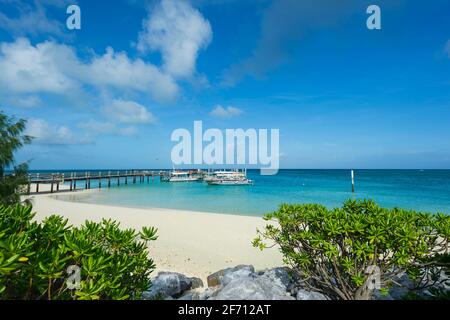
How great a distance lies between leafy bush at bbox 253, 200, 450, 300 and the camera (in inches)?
123

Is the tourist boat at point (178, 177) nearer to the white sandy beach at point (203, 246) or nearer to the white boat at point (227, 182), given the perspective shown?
the white boat at point (227, 182)

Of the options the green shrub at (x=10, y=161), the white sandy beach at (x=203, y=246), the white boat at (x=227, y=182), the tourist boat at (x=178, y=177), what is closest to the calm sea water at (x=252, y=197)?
the white sandy beach at (x=203, y=246)

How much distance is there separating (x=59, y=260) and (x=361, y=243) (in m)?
3.67

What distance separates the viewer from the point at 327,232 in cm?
349

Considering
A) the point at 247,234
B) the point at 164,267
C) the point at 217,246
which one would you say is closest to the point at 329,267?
the point at 164,267

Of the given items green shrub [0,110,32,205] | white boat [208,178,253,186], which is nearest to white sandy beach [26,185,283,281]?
green shrub [0,110,32,205]

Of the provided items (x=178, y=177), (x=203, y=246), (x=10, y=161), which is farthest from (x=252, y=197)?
(x=178, y=177)

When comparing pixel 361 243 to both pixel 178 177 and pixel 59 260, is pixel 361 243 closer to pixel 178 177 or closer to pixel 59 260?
pixel 59 260

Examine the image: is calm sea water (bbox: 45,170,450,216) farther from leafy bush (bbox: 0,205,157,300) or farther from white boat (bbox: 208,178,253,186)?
leafy bush (bbox: 0,205,157,300)

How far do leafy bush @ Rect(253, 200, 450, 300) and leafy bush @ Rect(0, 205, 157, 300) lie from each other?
2565 millimetres

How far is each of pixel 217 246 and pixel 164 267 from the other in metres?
2.71

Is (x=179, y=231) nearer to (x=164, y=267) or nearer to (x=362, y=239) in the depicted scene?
(x=164, y=267)

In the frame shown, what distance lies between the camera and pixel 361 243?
3330mm

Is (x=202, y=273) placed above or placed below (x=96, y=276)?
below
